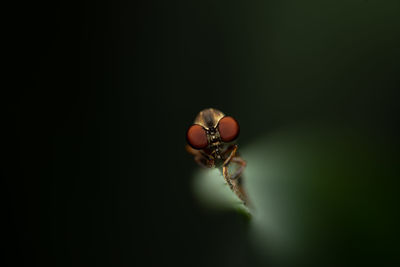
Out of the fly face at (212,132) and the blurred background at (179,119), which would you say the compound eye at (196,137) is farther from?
the blurred background at (179,119)

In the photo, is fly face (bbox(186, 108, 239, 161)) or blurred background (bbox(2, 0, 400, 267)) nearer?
blurred background (bbox(2, 0, 400, 267))

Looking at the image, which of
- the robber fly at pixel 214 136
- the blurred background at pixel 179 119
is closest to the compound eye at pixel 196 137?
the robber fly at pixel 214 136

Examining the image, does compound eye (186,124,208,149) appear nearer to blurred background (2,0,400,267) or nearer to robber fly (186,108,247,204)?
robber fly (186,108,247,204)

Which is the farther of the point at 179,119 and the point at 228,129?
the point at 179,119

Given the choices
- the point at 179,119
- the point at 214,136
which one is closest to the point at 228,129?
the point at 214,136

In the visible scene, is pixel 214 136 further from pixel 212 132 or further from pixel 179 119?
pixel 179 119

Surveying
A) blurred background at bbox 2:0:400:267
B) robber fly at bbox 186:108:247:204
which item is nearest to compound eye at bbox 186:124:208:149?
robber fly at bbox 186:108:247:204
